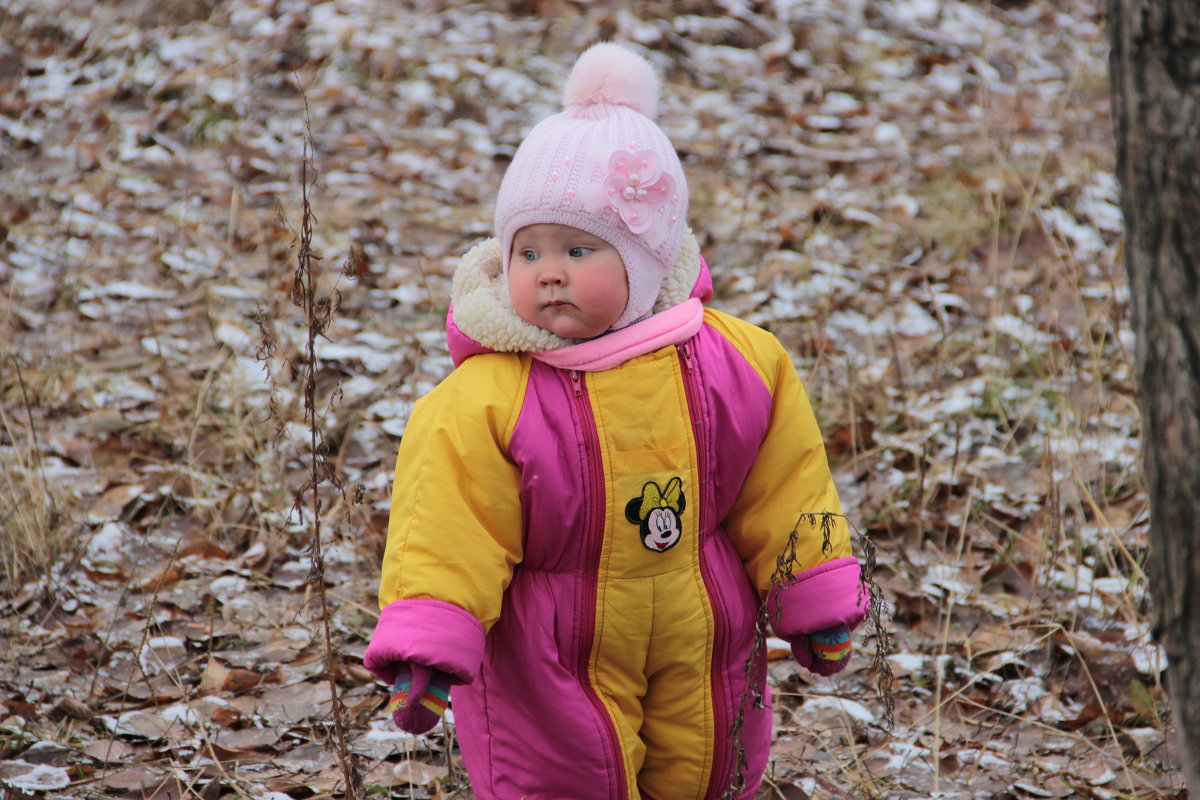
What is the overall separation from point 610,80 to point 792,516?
0.85 metres

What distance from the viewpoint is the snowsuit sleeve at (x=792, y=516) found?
2125 mm

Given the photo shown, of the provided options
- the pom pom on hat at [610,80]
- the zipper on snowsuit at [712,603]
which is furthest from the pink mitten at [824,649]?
the pom pom on hat at [610,80]

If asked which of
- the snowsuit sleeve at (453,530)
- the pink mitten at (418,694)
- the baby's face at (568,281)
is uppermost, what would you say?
the baby's face at (568,281)

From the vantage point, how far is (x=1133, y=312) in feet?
4.68

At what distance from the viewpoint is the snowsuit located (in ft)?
6.34

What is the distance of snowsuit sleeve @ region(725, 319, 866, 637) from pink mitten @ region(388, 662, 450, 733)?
0.62 m

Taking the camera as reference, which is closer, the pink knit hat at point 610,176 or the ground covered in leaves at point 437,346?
the pink knit hat at point 610,176

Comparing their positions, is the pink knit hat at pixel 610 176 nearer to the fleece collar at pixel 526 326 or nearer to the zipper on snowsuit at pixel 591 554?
the fleece collar at pixel 526 326

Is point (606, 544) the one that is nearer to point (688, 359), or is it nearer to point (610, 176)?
point (688, 359)

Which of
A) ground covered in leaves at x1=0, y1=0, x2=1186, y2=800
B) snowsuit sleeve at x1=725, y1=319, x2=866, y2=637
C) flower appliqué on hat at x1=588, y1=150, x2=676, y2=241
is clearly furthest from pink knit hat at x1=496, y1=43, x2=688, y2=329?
ground covered in leaves at x1=0, y1=0, x2=1186, y2=800

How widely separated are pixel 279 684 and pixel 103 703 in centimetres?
42

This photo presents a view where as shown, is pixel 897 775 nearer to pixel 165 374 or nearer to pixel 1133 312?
pixel 1133 312

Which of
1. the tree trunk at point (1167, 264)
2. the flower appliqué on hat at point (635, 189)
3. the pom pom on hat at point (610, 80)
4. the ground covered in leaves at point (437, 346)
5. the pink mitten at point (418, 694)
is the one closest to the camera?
the tree trunk at point (1167, 264)

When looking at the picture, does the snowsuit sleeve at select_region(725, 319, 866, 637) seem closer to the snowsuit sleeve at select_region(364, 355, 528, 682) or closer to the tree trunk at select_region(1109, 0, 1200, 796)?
the snowsuit sleeve at select_region(364, 355, 528, 682)
